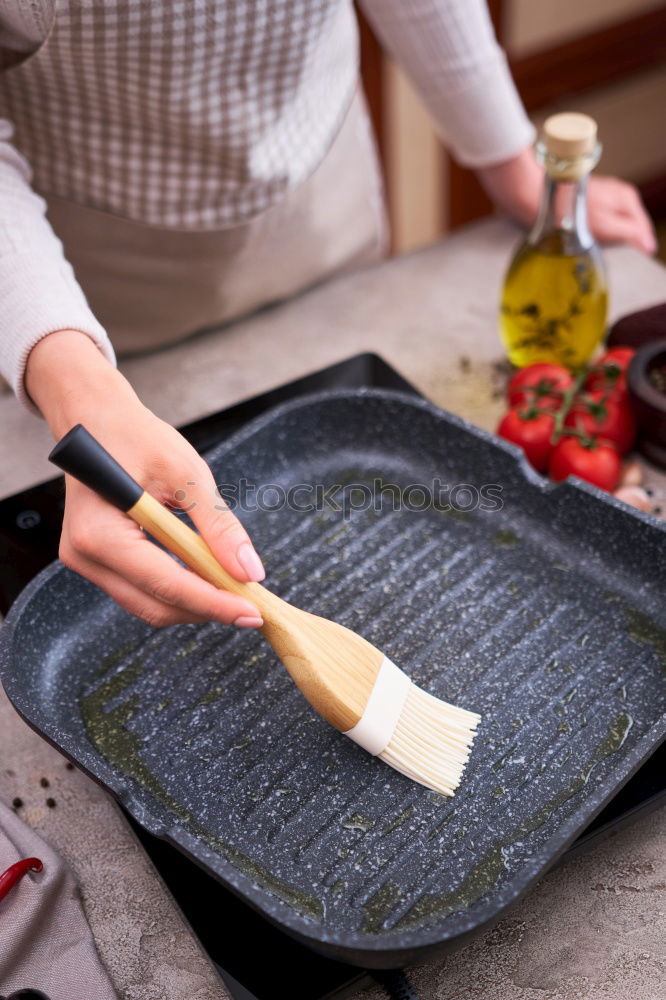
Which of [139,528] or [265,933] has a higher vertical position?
[139,528]

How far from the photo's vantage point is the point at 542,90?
2.13 metres

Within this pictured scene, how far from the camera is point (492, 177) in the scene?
1152 mm

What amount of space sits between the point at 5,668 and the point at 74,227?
1.59ft

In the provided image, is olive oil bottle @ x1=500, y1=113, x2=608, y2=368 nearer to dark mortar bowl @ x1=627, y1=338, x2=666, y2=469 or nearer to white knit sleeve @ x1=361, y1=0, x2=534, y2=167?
dark mortar bowl @ x1=627, y1=338, x2=666, y2=469

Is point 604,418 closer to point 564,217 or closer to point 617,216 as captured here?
point 564,217

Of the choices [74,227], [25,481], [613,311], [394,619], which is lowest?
[613,311]

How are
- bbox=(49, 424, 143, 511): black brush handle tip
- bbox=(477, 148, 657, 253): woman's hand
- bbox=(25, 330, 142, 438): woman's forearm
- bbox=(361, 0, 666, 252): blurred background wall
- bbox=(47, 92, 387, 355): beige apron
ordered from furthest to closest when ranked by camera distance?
bbox=(361, 0, 666, 252): blurred background wall, bbox=(477, 148, 657, 253): woman's hand, bbox=(47, 92, 387, 355): beige apron, bbox=(25, 330, 142, 438): woman's forearm, bbox=(49, 424, 143, 511): black brush handle tip

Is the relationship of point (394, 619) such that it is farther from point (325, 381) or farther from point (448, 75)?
point (448, 75)

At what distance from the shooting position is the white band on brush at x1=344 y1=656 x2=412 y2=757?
0.64m

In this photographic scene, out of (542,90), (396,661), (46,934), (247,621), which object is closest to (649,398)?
(396,661)

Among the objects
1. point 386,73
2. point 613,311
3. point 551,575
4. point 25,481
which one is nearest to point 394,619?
point 551,575

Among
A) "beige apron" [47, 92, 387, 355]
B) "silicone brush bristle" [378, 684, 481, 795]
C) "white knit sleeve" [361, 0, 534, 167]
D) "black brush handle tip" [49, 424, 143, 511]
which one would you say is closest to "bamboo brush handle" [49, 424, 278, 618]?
"black brush handle tip" [49, 424, 143, 511]

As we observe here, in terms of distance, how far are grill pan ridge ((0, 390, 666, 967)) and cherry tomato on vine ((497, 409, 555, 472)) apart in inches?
2.9

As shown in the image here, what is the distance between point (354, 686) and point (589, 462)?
349 millimetres
